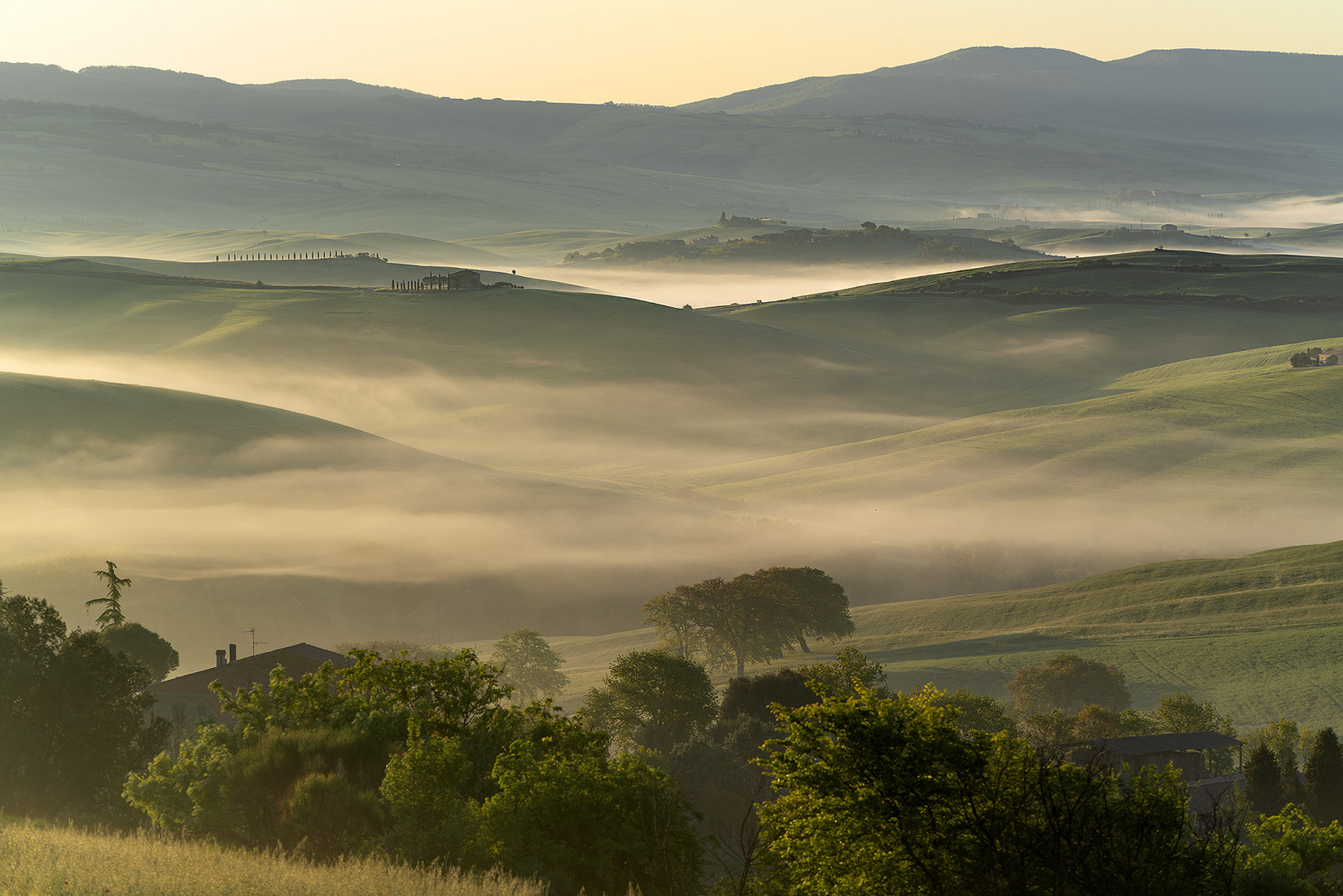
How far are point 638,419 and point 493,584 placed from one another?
72588 mm

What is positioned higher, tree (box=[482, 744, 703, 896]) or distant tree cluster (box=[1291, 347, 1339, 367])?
distant tree cluster (box=[1291, 347, 1339, 367])

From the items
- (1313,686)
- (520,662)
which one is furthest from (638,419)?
(1313,686)

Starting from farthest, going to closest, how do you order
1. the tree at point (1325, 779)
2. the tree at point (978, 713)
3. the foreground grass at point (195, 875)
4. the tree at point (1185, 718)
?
the tree at point (1185, 718) < the tree at point (978, 713) < the tree at point (1325, 779) < the foreground grass at point (195, 875)

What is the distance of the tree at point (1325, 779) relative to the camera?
51.4 meters

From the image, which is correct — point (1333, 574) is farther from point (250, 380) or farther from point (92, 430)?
point (250, 380)

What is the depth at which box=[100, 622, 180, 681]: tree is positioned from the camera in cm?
6266

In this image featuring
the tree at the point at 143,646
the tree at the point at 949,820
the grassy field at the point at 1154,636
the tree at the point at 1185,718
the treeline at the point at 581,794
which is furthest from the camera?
the grassy field at the point at 1154,636

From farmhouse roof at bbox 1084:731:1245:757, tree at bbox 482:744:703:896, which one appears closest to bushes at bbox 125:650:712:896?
tree at bbox 482:744:703:896

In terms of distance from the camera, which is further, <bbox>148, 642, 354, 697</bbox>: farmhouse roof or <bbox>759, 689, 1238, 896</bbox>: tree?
<bbox>148, 642, 354, 697</bbox>: farmhouse roof

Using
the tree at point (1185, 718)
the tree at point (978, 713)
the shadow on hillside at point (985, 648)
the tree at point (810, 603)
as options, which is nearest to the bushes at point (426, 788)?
the tree at point (978, 713)

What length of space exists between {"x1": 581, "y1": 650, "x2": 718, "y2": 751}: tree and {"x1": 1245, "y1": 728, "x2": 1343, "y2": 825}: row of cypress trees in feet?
72.1

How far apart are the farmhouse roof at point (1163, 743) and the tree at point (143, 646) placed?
1620 inches

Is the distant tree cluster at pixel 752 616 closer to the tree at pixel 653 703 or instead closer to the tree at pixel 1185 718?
the tree at pixel 653 703

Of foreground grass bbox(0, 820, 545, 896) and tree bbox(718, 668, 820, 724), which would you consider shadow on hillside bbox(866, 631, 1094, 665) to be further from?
foreground grass bbox(0, 820, 545, 896)
